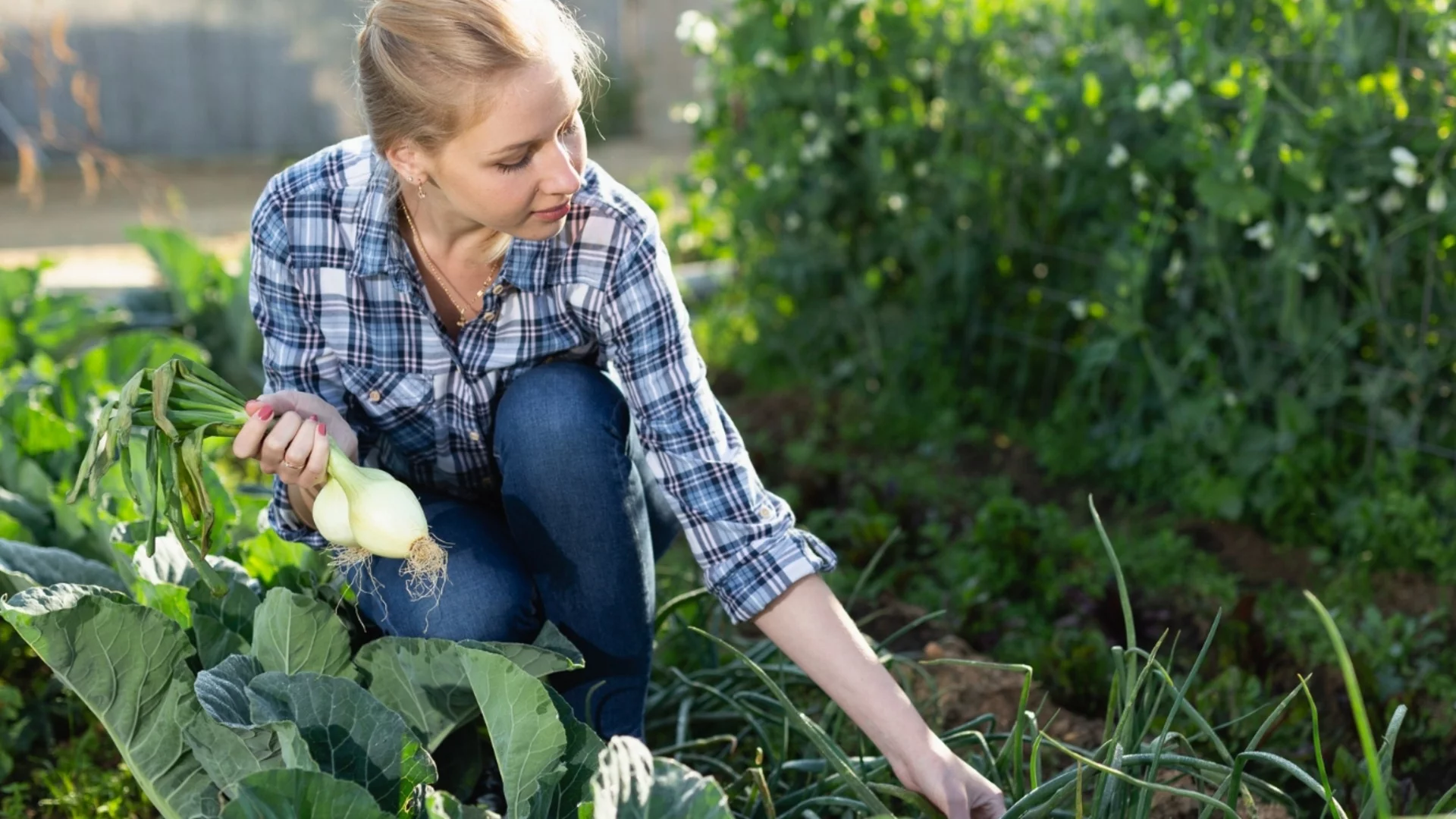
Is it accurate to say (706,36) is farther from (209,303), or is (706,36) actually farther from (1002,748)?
(1002,748)

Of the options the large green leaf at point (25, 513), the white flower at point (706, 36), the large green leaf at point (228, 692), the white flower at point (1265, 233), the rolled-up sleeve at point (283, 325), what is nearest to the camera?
the large green leaf at point (228, 692)

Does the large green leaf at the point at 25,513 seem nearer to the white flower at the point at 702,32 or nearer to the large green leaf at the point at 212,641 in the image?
the large green leaf at the point at 212,641

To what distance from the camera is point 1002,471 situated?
3.29 m

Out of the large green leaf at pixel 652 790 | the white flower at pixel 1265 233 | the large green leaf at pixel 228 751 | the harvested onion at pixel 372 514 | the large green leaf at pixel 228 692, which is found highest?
the white flower at pixel 1265 233

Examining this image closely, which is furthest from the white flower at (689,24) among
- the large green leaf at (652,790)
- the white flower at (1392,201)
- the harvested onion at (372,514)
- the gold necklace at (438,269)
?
the large green leaf at (652,790)

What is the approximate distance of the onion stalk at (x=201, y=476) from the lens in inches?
60.7

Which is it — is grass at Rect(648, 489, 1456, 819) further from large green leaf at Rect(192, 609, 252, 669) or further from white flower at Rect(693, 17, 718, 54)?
white flower at Rect(693, 17, 718, 54)

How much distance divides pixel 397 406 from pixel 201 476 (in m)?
0.32

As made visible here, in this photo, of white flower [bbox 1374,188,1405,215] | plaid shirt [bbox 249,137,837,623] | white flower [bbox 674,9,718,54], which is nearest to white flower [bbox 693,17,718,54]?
white flower [bbox 674,9,718,54]

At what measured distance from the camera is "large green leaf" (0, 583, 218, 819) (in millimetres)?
1519

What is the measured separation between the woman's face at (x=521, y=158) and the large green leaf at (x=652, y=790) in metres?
0.63

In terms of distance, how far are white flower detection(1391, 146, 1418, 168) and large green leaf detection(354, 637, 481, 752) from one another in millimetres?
1878

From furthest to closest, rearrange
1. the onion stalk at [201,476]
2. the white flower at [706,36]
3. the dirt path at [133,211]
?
the dirt path at [133,211] → the white flower at [706,36] → the onion stalk at [201,476]

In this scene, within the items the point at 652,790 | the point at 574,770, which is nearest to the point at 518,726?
the point at 574,770
